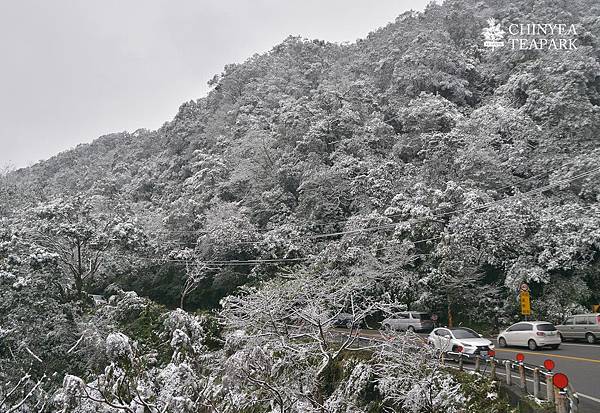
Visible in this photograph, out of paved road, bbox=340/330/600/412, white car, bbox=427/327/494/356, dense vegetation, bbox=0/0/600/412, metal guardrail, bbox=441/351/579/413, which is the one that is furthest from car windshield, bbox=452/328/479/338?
dense vegetation, bbox=0/0/600/412

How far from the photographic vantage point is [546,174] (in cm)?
2789

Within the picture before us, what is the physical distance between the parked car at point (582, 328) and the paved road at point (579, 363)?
0.34 m

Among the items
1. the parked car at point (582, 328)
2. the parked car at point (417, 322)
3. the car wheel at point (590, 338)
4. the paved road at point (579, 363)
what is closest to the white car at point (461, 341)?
the paved road at point (579, 363)

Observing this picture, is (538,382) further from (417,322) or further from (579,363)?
(417,322)

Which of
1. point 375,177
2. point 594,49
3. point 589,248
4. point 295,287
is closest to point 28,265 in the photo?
point 295,287

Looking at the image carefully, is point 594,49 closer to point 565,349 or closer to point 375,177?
point 375,177

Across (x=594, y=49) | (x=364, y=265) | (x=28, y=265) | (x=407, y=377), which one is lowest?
(x=407, y=377)

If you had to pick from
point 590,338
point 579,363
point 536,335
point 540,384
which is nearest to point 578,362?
point 579,363

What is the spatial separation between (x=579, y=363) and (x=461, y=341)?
12.1 feet

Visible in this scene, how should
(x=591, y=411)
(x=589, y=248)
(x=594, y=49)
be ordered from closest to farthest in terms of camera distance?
(x=591, y=411) → (x=589, y=248) → (x=594, y=49)

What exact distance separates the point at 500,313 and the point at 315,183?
13984mm

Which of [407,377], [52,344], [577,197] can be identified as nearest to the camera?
[407,377]

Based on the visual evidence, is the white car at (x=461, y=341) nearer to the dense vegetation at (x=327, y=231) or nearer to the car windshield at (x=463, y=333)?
the car windshield at (x=463, y=333)

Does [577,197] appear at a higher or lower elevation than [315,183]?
lower
